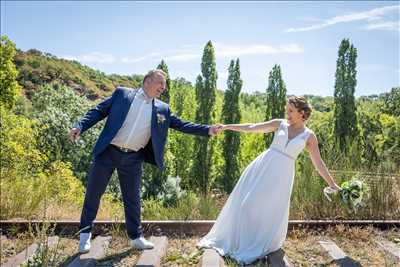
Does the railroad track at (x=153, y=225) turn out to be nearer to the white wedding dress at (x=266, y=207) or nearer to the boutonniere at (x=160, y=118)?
the white wedding dress at (x=266, y=207)

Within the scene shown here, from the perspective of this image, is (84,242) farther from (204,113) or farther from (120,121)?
(204,113)

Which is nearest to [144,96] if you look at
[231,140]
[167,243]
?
[167,243]

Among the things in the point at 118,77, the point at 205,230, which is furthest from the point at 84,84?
the point at 205,230

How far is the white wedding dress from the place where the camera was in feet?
14.4

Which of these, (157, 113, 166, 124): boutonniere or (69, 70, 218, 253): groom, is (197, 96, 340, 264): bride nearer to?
(69, 70, 218, 253): groom

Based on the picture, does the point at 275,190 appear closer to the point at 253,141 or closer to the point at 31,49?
the point at 253,141

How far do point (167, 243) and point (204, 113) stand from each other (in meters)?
9.75

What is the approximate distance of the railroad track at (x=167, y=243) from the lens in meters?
4.11

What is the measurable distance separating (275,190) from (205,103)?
9987 millimetres

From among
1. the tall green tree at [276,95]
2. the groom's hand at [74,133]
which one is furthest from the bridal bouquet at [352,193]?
the tall green tree at [276,95]

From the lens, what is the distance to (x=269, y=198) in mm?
4418

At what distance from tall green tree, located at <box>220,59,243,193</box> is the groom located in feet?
34.0

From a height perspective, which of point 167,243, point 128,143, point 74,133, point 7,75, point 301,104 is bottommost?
point 167,243

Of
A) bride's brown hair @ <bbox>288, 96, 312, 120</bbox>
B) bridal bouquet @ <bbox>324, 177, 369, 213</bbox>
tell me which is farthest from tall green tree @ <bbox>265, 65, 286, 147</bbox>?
bride's brown hair @ <bbox>288, 96, 312, 120</bbox>
